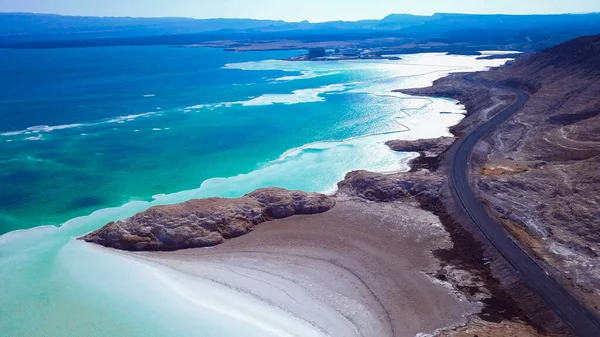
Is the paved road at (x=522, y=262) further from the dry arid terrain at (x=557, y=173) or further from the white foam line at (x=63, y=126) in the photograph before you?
the white foam line at (x=63, y=126)

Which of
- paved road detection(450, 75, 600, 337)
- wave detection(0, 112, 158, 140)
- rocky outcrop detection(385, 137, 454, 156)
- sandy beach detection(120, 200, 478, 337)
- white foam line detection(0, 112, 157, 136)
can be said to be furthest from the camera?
white foam line detection(0, 112, 157, 136)

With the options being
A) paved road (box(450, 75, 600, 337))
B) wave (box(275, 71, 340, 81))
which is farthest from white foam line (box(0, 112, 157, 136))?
paved road (box(450, 75, 600, 337))

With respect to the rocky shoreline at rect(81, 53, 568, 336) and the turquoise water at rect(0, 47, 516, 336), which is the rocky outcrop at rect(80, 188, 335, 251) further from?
the turquoise water at rect(0, 47, 516, 336)

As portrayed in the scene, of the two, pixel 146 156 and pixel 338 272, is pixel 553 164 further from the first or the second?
pixel 146 156

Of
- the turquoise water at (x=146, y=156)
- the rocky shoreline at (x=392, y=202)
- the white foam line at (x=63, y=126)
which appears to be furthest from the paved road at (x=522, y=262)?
the white foam line at (x=63, y=126)

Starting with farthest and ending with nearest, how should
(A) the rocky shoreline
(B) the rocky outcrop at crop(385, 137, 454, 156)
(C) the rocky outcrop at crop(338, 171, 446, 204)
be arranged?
1. (B) the rocky outcrop at crop(385, 137, 454, 156)
2. (C) the rocky outcrop at crop(338, 171, 446, 204)
3. (A) the rocky shoreline

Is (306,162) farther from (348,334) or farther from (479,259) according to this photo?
(348,334)

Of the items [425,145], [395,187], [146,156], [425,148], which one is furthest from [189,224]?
[425,145]
